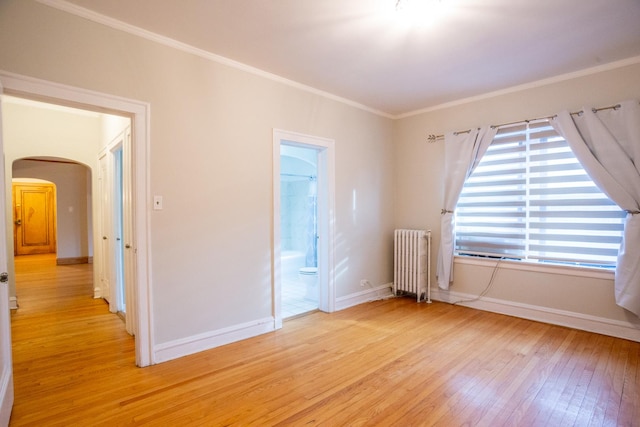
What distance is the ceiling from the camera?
7.34ft

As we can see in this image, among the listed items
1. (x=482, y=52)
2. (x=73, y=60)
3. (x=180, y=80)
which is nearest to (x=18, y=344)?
(x=73, y=60)

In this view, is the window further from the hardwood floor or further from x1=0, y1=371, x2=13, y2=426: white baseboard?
x1=0, y1=371, x2=13, y2=426: white baseboard

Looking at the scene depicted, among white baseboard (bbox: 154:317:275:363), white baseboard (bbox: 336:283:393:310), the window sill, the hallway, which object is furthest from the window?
the hallway

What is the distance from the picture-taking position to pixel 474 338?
3.11 m

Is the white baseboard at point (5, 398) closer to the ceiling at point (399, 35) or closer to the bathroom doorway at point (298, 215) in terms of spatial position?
the ceiling at point (399, 35)

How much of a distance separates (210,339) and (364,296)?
216 centimetres

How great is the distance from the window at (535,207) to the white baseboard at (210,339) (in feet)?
8.85

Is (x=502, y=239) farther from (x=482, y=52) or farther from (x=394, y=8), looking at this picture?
(x=394, y=8)

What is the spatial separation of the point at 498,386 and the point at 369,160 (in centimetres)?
300

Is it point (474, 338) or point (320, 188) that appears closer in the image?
point (474, 338)

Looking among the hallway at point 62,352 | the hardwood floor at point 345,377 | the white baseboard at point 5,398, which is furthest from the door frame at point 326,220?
the white baseboard at point 5,398

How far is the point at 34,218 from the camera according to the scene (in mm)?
9305

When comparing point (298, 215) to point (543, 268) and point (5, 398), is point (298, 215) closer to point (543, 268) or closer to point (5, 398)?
point (543, 268)

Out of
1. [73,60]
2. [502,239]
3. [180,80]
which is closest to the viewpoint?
[73,60]
